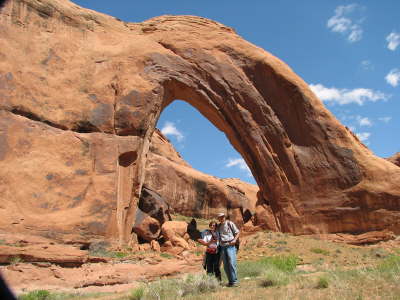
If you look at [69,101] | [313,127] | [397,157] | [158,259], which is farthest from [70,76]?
[397,157]

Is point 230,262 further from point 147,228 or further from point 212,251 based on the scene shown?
point 147,228

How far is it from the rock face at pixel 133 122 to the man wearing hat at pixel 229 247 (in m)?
6.85

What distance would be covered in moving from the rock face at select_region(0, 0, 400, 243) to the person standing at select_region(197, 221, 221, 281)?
21.1 ft

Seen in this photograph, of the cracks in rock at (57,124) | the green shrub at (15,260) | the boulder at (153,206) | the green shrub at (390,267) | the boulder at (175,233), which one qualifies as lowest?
the green shrub at (390,267)

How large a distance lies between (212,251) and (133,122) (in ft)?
31.7

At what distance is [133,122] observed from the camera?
16219 mm

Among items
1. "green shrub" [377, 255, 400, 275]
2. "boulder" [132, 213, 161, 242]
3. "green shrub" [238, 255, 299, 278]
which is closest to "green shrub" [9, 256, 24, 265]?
"green shrub" [238, 255, 299, 278]

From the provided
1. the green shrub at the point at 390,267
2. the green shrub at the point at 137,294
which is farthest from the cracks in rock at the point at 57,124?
the green shrub at the point at 390,267

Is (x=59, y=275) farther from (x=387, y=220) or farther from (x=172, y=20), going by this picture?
(x=172, y=20)

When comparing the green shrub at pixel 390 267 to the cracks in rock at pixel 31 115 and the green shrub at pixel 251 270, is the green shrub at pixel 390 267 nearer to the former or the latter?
the green shrub at pixel 251 270

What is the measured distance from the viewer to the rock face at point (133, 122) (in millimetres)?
13352

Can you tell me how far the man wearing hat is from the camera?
23.6 ft

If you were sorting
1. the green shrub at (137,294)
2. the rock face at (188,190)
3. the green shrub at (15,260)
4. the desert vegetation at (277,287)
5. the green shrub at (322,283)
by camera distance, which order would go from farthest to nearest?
1. the rock face at (188,190)
2. the green shrub at (15,260)
3. the green shrub at (137,294)
4. the green shrub at (322,283)
5. the desert vegetation at (277,287)

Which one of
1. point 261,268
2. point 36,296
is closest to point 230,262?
point 261,268
